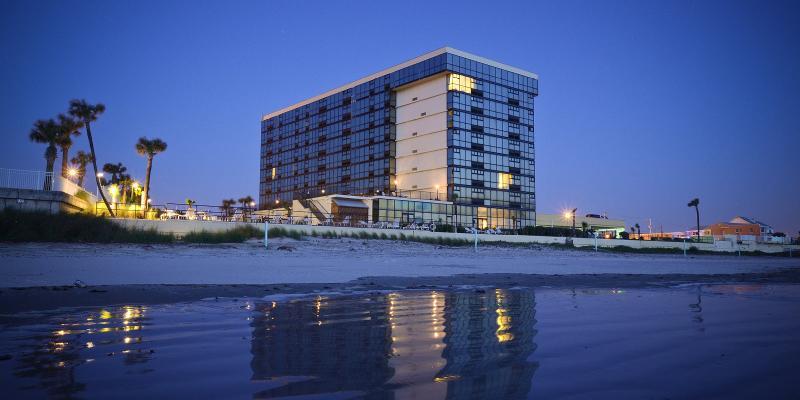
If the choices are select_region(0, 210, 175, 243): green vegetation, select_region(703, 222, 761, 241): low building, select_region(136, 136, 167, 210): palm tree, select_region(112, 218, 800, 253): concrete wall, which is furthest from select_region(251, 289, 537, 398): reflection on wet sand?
select_region(703, 222, 761, 241): low building

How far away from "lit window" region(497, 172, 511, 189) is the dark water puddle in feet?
242

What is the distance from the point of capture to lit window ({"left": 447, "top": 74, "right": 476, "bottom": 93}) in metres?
76.3

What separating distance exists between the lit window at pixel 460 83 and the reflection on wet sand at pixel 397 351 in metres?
71.1

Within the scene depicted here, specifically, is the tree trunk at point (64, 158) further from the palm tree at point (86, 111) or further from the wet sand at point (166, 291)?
the wet sand at point (166, 291)

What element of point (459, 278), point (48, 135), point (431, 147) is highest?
point (431, 147)

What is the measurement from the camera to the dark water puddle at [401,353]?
3.16 m

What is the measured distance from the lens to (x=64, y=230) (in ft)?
74.1

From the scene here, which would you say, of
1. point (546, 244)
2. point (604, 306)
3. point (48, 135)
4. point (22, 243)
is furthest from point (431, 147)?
point (604, 306)

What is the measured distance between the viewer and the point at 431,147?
7881 centimetres

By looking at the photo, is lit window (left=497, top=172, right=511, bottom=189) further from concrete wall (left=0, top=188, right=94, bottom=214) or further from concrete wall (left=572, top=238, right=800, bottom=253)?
concrete wall (left=0, top=188, right=94, bottom=214)

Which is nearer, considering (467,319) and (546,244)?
(467,319)

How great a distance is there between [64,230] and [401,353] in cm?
2362

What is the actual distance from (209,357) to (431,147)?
2972 inches

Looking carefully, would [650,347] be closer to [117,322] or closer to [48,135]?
[117,322]
